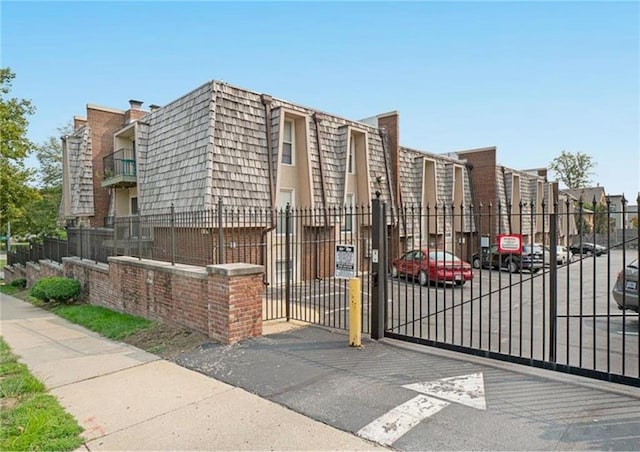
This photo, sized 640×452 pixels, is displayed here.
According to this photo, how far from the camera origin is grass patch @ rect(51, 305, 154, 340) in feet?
26.1

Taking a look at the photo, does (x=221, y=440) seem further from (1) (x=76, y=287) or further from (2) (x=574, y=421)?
(1) (x=76, y=287)

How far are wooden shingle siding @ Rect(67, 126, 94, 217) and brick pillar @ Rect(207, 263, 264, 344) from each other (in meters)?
14.9

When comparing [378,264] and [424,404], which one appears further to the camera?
[378,264]

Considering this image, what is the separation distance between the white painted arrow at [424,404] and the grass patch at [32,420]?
2754 mm

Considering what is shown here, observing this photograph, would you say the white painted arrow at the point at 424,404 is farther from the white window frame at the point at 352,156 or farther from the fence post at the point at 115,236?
the white window frame at the point at 352,156


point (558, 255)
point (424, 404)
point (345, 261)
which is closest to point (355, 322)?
point (345, 261)

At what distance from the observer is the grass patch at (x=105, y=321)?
7.96 m

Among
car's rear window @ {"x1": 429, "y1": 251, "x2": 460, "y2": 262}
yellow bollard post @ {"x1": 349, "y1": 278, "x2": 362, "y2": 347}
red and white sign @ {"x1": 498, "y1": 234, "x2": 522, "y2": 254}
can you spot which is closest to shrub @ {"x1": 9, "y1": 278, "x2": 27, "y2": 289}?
car's rear window @ {"x1": 429, "y1": 251, "x2": 460, "y2": 262}

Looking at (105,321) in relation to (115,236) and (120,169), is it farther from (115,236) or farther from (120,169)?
(120,169)

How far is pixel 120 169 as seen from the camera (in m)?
18.0

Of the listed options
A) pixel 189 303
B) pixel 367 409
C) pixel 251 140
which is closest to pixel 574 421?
pixel 367 409

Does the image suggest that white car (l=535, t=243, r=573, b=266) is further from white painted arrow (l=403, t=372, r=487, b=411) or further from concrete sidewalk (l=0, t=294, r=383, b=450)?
concrete sidewalk (l=0, t=294, r=383, b=450)

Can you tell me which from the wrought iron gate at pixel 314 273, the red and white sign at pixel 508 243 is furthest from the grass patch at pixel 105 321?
the red and white sign at pixel 508 243

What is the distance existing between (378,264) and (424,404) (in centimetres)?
252
